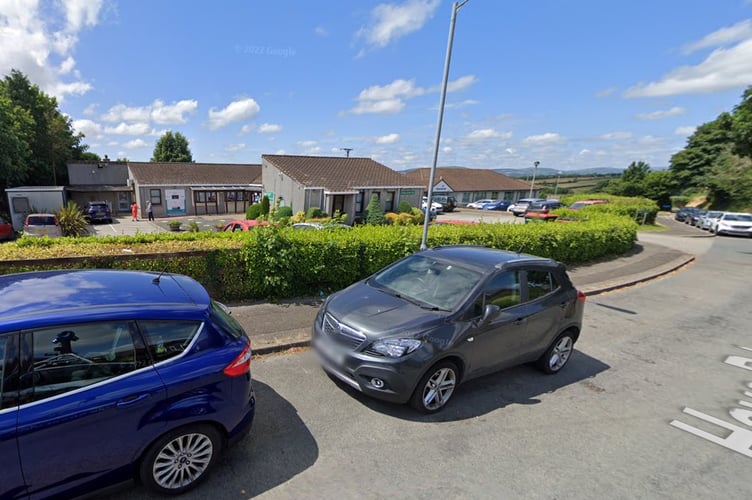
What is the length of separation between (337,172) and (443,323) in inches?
1048

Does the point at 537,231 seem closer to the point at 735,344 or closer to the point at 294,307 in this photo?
the point at 735,344

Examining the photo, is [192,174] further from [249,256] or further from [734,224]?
[734,224]

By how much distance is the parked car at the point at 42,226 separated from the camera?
50.8 feet

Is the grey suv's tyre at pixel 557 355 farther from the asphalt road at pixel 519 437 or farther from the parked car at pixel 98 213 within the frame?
the parked car at pixel 98 213

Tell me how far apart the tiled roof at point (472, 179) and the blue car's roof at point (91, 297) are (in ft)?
159

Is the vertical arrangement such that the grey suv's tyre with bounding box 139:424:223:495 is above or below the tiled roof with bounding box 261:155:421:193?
below

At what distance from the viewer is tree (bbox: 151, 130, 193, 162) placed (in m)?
51.8

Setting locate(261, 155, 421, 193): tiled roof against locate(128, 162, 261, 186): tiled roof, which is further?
locate(128, 162, 261, 186): tiled roof

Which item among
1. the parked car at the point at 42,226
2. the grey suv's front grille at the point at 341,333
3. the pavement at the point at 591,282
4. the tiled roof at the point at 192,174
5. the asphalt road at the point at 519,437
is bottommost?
the parked car at the point at 42,226

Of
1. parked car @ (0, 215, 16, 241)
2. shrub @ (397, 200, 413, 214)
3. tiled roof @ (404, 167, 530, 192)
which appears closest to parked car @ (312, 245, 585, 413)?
parked car @ (0, 215, 16, 241)

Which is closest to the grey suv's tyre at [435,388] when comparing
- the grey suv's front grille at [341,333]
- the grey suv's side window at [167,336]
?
the grey suv's front grille at [341,333]

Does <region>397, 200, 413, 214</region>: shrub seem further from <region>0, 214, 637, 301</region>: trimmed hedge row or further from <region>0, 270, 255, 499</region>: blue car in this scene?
<region>0, 270, 255, 499</region>: blue car

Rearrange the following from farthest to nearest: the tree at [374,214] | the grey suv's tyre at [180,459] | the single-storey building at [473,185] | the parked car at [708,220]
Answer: the single-storey building at [473,185] < the tree at [374,214] < the parked car at [708,220] < the grey suv's tyre at [180,459]

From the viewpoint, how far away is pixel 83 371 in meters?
2.35
